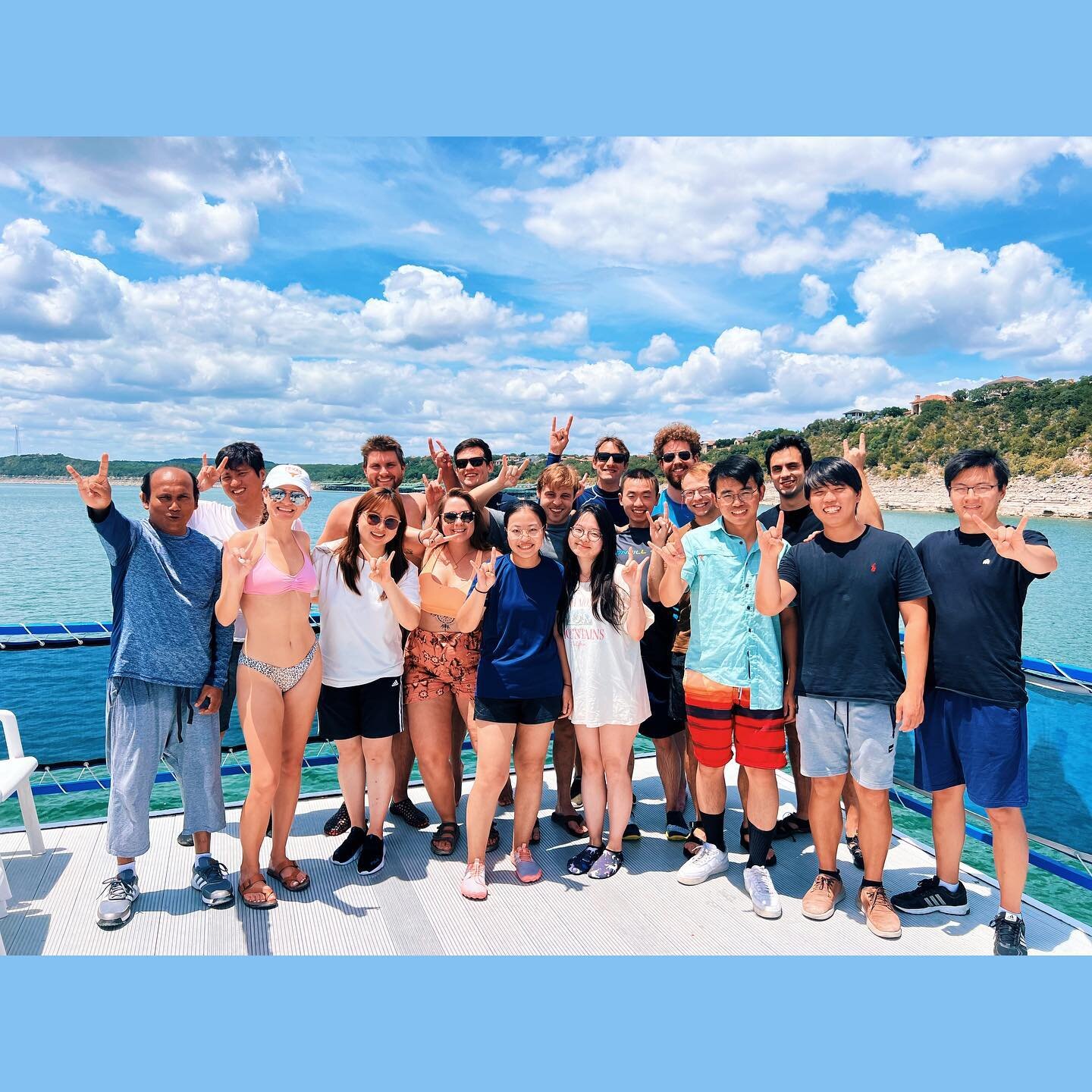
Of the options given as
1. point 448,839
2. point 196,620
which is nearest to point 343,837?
point 448,839

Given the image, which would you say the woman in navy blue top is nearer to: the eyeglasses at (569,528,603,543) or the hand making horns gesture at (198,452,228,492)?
the eyeglasses at (569,528,603,543)

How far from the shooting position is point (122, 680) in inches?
120

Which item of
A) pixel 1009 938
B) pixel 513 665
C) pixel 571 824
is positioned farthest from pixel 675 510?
pixel 1009 938

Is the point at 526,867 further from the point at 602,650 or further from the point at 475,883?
the point at 602,650

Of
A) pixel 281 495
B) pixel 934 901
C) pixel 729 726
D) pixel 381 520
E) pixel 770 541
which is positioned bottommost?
pixel 934 901

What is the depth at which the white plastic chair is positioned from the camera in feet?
10.6

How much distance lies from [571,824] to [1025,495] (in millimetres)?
68507

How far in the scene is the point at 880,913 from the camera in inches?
120

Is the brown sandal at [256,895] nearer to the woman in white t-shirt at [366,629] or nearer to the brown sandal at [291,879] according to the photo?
the brown sandal at [291,879]

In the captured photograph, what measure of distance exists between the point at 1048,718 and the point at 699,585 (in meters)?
2.14

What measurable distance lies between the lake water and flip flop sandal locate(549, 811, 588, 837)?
83.1 inches

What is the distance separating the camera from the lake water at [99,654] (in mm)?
3715

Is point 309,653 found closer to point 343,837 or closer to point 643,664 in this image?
point 343,837

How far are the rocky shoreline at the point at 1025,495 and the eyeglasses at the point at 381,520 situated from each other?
6105 cm
